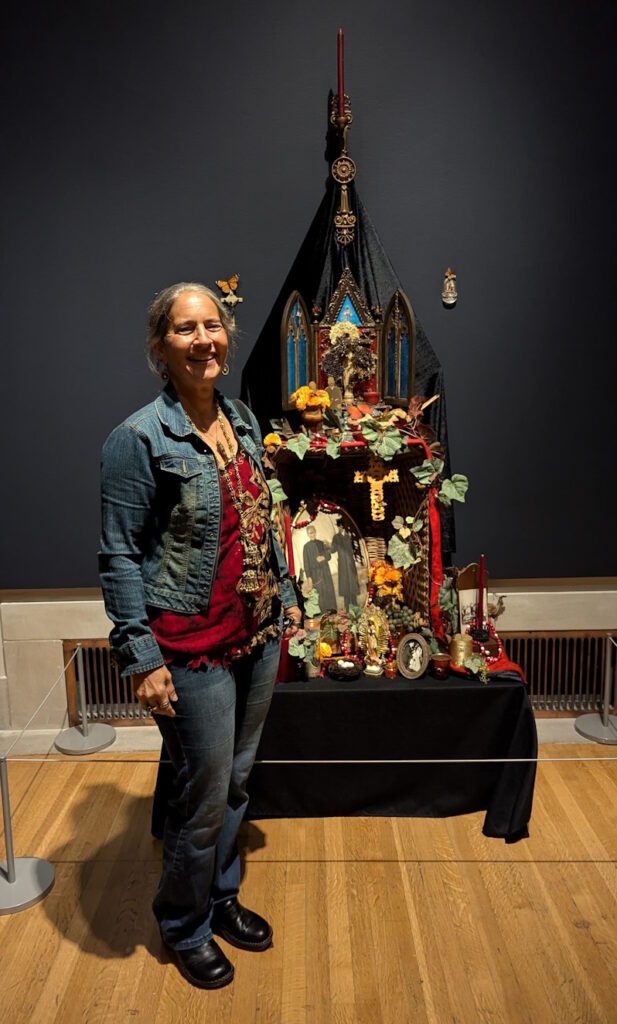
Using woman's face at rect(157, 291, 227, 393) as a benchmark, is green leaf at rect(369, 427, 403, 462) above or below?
below

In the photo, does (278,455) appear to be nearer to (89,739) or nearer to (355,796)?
(355,796)

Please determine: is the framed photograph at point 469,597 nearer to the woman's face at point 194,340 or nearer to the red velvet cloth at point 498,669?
the red velvet cloth at point 498,669

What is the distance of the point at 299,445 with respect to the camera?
3.28m

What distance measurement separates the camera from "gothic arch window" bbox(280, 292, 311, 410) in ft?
11.3

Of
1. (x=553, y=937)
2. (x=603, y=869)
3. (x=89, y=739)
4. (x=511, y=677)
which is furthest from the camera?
(x=89, y=739)

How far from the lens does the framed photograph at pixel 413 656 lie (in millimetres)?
3348

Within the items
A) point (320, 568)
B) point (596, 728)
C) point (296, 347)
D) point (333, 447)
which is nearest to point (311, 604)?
point (320, 568)

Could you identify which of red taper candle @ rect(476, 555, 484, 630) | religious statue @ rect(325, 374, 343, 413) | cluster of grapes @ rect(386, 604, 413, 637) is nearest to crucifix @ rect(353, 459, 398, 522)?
religious statue @ rect(325, 374, 343, 413)

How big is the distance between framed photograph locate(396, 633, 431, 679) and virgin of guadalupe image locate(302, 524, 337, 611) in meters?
0.43

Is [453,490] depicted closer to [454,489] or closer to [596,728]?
[454,489]

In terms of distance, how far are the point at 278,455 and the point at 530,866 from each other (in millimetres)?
1933

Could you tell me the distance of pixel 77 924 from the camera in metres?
2.80

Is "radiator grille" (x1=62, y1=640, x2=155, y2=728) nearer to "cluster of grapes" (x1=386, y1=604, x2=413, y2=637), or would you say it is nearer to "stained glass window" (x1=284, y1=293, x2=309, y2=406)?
"cluster of grapes" (x1=386, y1=604, x2=413, y2=637)

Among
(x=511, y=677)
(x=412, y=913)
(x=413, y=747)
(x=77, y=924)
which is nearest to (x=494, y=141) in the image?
(x=511, y=677)
